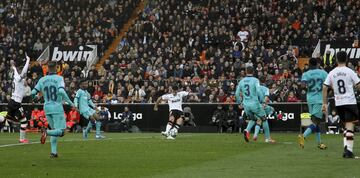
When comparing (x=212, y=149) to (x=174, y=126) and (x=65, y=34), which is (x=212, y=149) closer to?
(x=174, y=126)

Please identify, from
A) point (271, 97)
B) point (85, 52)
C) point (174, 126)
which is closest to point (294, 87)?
point (271, 97)

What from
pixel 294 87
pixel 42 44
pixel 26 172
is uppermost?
pixel 42 44

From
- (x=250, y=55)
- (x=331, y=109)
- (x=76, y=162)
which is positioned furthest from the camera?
(x=250, y=55)

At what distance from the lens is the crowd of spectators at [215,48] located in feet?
132

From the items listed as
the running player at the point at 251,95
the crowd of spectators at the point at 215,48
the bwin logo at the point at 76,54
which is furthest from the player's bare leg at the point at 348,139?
the bwin logo at the point at 76,54

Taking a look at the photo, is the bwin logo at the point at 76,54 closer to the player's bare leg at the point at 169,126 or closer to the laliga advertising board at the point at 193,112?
the laliga advertising board at the point at 193,112

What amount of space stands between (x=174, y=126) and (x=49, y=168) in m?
13.6

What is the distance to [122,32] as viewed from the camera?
50.5m

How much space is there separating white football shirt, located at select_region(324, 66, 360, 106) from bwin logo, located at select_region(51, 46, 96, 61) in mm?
31423

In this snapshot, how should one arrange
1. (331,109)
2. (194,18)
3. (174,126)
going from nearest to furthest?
(174,126) < (331,109) < (194,18)

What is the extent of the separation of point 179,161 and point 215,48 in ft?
89.4

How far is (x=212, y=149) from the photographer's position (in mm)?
21594

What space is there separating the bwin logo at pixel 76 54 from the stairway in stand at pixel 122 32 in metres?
0.81

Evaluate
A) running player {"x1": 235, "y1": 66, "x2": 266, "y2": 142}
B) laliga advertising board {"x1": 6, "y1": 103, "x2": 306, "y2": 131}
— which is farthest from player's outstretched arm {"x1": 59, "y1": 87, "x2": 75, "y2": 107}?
laliga advertising board {"x1": 6, "y1": 103, "x2": 306, "y2": 131}
